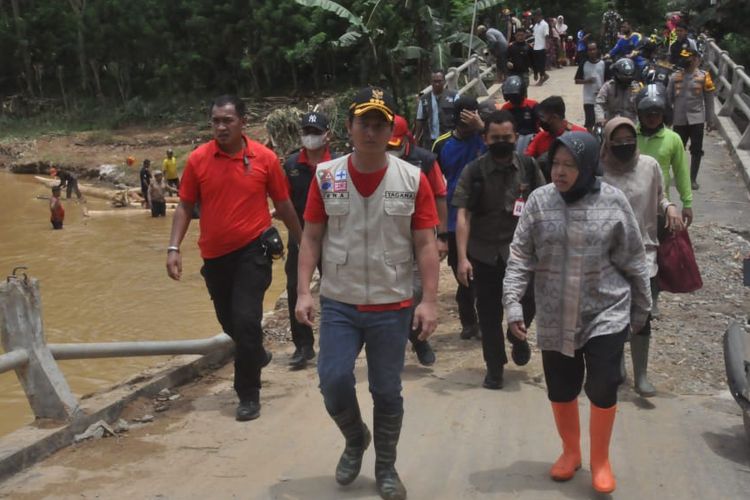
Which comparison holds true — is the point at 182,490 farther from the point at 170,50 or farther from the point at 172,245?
the point at 170,50

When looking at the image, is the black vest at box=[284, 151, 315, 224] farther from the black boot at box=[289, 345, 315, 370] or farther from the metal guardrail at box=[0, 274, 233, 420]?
the metal guardrail at box=[0, 274, 233, 420]

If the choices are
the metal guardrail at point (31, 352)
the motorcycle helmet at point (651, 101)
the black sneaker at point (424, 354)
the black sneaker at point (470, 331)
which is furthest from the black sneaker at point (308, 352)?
the motorcycle helmet at point (651, 101)

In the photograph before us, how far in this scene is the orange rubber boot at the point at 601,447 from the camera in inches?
169

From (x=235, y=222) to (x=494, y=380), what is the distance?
202cm

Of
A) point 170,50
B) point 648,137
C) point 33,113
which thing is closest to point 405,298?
point 648,137

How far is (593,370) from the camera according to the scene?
4297 millimetres

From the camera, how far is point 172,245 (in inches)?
226

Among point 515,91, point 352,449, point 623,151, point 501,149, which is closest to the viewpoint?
point 352,449

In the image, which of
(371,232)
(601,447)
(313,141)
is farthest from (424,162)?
(601,447)

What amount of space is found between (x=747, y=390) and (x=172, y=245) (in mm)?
3388

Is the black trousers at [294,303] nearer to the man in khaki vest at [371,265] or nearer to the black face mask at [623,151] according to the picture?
the black face mask at [623,151]

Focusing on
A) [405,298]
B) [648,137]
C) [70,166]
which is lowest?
[70,166]

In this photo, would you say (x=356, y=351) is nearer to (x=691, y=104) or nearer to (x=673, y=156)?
(x=673, y=156)

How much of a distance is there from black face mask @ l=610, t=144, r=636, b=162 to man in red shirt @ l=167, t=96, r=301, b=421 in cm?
207
